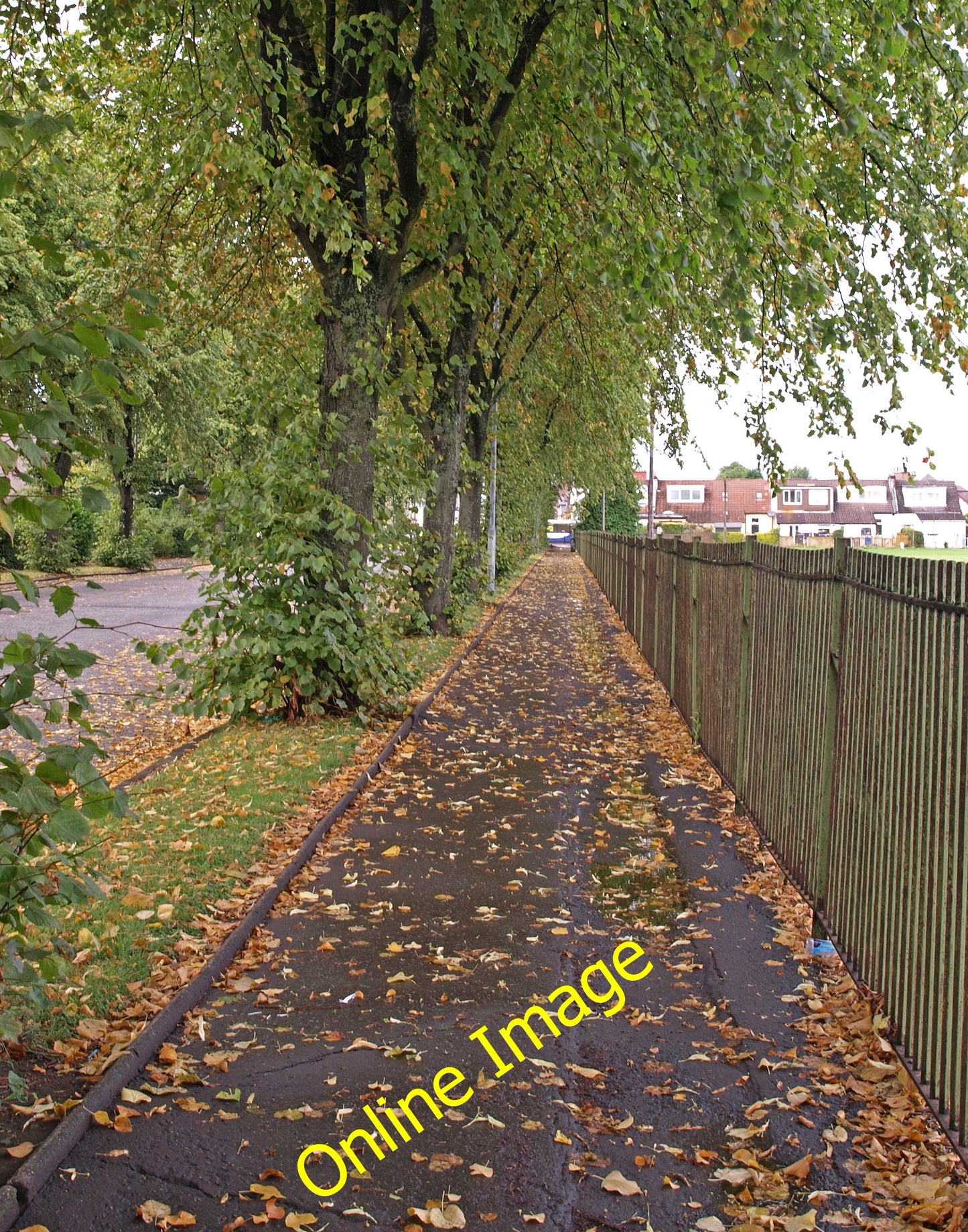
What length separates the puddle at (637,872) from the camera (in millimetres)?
5863

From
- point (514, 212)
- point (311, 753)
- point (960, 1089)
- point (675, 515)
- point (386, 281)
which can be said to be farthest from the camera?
point (675, 515)

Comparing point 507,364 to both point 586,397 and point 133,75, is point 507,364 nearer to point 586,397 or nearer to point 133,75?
point 586,397

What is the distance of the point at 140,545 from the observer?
132 ft

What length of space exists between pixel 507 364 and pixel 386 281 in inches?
596

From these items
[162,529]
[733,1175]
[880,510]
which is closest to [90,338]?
[733,1175]

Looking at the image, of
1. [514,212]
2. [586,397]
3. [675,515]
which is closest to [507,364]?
[586,397]

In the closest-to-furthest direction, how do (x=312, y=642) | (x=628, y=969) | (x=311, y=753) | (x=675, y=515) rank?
1. (x=628, y=969)
2. (x=311, y=753)
3. (x=312, y=642)
4. (x=675, y=515)

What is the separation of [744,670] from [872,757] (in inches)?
131

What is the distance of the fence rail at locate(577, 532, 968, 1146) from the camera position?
3.42 metres

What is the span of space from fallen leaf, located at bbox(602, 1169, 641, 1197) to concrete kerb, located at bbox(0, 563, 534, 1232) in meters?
1.65

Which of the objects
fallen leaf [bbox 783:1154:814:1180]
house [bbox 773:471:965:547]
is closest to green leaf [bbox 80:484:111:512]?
fallen leaf [bbox 783:1154:814:1180]

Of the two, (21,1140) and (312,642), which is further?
(312,642)

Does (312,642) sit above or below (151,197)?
below

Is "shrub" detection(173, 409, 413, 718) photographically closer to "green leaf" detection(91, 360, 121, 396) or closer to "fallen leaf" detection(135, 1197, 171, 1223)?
"fallen leaf" detection(135, 1197, 171, 1223)
